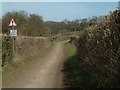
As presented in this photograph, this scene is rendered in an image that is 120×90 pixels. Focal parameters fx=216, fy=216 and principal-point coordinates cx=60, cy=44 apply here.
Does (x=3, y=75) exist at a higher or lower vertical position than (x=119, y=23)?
lower

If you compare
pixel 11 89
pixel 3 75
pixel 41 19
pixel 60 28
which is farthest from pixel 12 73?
pixel 60 28

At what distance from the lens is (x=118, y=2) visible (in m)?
6.32

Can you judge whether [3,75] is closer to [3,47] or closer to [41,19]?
[3,47]

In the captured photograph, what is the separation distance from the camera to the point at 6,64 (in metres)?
13.2

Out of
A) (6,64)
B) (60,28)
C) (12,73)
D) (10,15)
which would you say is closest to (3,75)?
(12,73)

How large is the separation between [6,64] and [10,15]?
76.1 feet

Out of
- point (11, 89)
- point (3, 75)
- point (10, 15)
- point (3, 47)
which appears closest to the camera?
point (11, 89)

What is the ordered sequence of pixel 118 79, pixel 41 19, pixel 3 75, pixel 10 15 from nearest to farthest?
1. pixel 118 79
2. pixel 3 75
3. pixel 10 15
4. pixel 41 19

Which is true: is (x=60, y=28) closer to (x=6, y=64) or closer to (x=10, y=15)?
(x=10, y=15)

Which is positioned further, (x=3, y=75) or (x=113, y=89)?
(x=3, y=75)


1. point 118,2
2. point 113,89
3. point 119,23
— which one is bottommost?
point 113,89

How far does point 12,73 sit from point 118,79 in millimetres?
7211

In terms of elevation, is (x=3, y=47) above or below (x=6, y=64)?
above

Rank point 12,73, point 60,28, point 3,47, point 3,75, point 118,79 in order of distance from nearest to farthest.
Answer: point 118,79
point 3,75
point 12,73
point 3,47
point 60,28
